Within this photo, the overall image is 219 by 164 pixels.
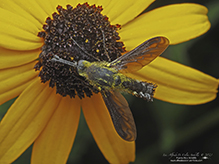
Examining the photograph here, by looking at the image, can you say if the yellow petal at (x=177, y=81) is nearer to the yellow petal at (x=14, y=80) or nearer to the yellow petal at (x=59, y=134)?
the yellow petal at (x=59, y=134)

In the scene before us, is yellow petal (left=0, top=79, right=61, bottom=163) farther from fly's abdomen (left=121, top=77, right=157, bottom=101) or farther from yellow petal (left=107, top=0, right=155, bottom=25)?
yellow petal (left=107, top=0, right=155, bottom=25)

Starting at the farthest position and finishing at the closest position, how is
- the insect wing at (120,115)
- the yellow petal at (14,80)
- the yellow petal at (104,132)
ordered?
1. the yellow petal at (104,132)
2. the yellow petal at (14,80)
3. the insect wing at (120,115)

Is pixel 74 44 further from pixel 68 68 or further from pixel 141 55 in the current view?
pixel 141 55

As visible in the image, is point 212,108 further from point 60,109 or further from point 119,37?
point 60,109

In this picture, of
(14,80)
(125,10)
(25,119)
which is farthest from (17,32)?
(125,10)

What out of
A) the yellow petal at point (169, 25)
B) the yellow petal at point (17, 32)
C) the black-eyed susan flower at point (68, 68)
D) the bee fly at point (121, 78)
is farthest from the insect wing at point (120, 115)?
the yellow petal at point (17, 32)

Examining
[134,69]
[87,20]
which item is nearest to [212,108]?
[134,69]

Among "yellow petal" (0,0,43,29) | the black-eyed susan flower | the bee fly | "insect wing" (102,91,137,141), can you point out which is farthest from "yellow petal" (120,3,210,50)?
"yellow petal" (0,0,43,29)
